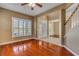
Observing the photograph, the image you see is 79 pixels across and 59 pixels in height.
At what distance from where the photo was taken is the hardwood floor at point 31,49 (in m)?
2.24

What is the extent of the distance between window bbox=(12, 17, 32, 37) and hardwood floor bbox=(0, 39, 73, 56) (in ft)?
0.87

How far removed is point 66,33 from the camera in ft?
10.0

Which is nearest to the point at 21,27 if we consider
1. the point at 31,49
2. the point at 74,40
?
the point at 31,49

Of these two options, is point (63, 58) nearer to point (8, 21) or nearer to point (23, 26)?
point (23, 26)

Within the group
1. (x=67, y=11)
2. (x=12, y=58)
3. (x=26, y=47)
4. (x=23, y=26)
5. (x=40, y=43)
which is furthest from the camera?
(x=67, y=11)

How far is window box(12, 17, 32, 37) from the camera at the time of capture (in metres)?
2.19

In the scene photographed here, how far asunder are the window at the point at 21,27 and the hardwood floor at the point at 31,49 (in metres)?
0.27

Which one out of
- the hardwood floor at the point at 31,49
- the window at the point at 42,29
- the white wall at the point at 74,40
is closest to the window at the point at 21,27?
the hardwood floor at the point at 31,49

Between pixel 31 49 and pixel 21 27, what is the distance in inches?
32.5

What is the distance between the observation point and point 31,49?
258 centimetres

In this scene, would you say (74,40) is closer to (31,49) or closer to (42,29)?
(42,29)

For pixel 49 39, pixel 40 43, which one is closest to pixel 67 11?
pixel 49 39

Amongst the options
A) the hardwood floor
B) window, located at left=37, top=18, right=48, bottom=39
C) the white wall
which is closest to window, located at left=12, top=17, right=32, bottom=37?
the hardwood floor

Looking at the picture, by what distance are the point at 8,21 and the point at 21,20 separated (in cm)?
39
